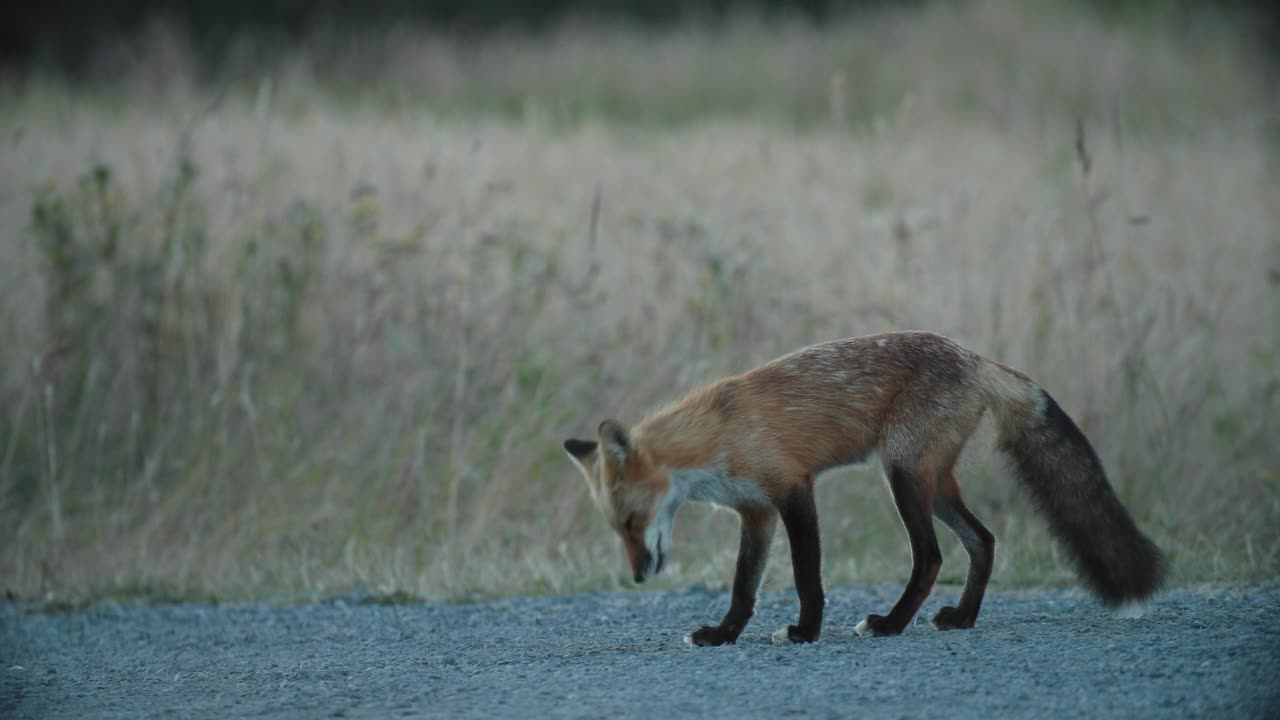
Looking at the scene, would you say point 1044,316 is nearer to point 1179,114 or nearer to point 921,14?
point 1179,114

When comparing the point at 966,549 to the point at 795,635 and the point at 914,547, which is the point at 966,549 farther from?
the point at 795,635

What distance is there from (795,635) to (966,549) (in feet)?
2.56

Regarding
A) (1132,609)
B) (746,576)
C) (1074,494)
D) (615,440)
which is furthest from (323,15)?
(1132,609)

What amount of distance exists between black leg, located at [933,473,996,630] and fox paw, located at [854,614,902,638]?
210 millimetres

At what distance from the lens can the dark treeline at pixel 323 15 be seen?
65.2 ft

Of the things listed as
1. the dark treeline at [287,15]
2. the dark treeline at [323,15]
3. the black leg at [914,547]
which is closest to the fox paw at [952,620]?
the black leg at [914,547]

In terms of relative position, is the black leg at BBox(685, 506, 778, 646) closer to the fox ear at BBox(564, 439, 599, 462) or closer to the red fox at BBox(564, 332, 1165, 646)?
the red fox at BBox(564, 332, 1165, 646)

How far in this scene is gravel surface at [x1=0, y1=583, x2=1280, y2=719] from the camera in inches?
149

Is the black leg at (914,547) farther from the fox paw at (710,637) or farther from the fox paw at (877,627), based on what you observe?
the fox paw at (710,637)

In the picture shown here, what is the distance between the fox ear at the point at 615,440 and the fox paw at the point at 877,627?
1.06 metres

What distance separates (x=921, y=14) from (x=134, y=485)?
47.5 feet

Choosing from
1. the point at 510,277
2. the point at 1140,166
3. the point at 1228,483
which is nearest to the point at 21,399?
the point at 510,277

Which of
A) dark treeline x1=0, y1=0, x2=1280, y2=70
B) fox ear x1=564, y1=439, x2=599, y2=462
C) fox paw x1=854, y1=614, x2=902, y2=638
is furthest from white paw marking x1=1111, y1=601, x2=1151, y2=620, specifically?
dark treeline x1=0, y1=0, x2=1280, y2=70

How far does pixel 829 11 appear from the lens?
21.6 meters
